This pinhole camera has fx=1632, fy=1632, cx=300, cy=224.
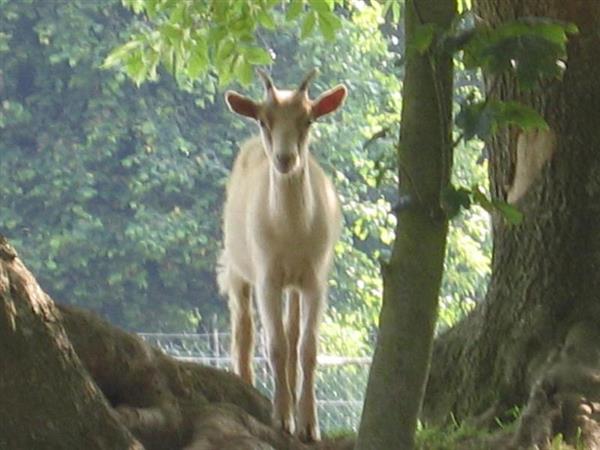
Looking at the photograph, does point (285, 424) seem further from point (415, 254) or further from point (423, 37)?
point (423, 37)

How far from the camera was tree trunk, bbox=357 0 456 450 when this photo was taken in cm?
527

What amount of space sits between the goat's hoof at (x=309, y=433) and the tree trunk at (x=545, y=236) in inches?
22.7

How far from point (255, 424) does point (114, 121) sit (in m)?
14.0

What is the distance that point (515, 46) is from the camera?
4410 mm

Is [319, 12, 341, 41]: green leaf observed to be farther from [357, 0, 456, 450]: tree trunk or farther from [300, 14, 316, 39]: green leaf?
[357, 0, 456, 450]: tree trunk

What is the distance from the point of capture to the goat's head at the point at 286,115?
748 centimetres

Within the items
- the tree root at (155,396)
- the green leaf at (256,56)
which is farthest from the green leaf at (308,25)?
the tree root at (155,396)

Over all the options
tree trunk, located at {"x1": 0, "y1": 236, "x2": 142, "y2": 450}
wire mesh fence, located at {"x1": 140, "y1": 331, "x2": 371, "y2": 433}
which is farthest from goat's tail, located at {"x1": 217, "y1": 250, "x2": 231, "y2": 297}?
tree trunk, located at {"x1": 0, "y1": 236, "x2": 142, "y2": 450}

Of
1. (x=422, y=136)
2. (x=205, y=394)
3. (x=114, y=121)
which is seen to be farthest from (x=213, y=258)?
(x=422, y=136)

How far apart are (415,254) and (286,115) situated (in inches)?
96.4

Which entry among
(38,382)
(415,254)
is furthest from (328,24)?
(38,382)

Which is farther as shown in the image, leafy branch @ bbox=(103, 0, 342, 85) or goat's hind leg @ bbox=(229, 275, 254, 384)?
goat's hind leg @ bbox=(229, 275, 254, 384)

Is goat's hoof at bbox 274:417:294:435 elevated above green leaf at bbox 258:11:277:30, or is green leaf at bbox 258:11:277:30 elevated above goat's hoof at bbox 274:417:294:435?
green leaf at bbox 258:11:277:30

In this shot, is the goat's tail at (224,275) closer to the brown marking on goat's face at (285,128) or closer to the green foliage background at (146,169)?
the brown marking on goat's face at (285,128)
